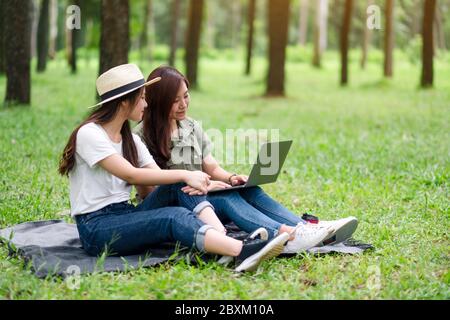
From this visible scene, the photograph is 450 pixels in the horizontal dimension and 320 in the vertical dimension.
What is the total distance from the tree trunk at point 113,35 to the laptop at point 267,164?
21.8 feet

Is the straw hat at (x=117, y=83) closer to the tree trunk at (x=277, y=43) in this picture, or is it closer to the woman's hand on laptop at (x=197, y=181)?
the woman's hand on laptop at (x=197, y=181)

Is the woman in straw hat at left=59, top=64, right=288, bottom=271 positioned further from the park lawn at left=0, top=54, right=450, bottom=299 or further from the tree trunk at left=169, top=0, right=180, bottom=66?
the tree trunk at left=169, top=0, right=180, bottom=66

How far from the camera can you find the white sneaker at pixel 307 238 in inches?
177

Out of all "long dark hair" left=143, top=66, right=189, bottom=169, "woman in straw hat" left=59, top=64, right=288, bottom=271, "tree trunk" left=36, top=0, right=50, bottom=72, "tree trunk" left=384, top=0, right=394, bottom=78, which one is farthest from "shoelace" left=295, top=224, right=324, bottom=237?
"tree trunk" left=384, top=0, right=394, bottom=78

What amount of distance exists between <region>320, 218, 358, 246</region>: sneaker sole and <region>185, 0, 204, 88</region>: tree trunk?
1500 centimetres

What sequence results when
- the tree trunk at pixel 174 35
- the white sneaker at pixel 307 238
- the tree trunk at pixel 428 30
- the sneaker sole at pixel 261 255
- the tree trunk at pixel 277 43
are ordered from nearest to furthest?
the sneaker sole at pixel 261 255, the white sneaker at pixel 307 238, the tree trunk at pixel 428 30, the tree trunk at pixel 277 43, the tree trunk at pixel 174 35

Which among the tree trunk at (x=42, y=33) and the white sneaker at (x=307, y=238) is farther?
the tree trunk at (x=42, y=33)

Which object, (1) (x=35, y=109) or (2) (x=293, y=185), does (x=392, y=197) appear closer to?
(2) (x=293, y=185)

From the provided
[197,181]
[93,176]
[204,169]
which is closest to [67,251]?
[93,176]

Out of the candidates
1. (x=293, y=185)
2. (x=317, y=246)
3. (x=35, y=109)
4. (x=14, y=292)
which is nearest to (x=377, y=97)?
(x=35, y=109)

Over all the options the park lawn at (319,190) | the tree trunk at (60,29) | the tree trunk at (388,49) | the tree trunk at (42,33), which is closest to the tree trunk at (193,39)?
the park lawn at (319,190)

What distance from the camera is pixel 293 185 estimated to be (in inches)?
286

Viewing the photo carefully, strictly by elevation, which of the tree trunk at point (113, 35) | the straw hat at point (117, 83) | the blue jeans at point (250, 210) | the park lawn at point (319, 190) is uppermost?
the tree trunk at point (113, 35)

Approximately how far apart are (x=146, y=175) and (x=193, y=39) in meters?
15.2
